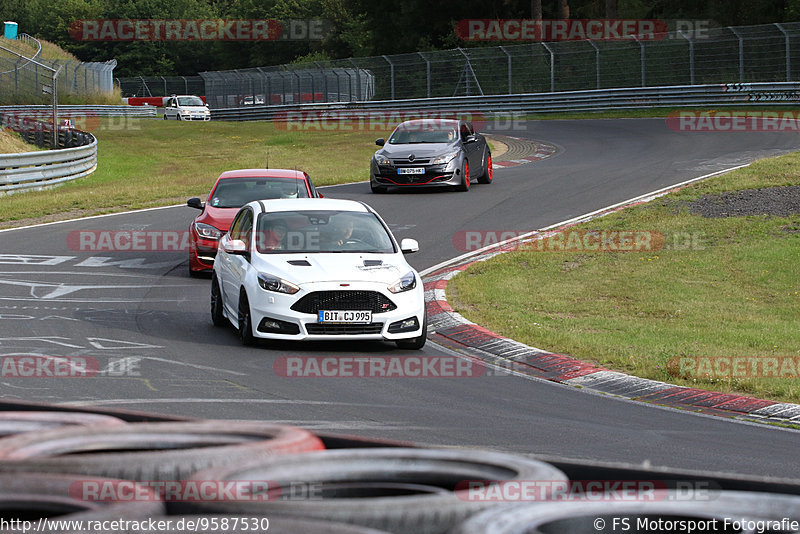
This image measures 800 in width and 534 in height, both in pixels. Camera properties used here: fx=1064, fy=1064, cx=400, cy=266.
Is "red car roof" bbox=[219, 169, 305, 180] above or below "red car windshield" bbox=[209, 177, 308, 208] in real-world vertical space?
above

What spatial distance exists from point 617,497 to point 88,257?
51.6 feet

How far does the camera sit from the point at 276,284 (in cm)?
1118

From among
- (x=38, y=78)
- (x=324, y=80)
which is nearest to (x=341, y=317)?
(x=38, y=78)

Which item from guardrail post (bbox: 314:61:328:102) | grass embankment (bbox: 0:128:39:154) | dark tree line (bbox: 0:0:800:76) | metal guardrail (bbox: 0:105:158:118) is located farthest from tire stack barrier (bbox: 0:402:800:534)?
guardrail post (bbox: 314:61:328:102)

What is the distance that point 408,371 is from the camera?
33.7 feet

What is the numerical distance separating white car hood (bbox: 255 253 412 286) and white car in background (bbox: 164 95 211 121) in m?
54.3

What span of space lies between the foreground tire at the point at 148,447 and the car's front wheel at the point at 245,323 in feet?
22.1

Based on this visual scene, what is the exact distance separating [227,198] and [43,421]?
12164 millimetres

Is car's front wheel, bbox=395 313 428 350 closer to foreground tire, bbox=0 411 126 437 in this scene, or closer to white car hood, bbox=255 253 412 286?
white car hood, bbox=255 253 412 286

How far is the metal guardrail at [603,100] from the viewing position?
40.8m

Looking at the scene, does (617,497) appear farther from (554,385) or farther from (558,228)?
(558,228)

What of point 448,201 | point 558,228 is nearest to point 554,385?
point 558,228

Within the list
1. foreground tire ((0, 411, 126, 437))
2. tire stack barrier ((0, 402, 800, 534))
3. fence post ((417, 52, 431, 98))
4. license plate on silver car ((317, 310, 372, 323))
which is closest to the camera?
tire stack barrier ((0, 402, 800, 534))

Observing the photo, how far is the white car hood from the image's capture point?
11.2 meters
